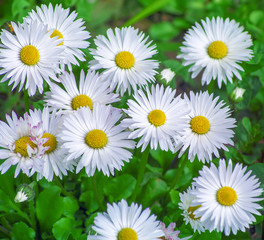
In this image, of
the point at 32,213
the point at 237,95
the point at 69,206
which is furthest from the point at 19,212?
the point at 237,95

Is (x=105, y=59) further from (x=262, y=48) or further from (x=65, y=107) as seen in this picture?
(x=262, y=48)

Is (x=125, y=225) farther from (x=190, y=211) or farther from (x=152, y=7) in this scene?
(x=152, y=7)

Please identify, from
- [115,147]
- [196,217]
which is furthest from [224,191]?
[115,147]

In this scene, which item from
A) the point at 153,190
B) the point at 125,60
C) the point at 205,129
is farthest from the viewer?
the point at 153,190

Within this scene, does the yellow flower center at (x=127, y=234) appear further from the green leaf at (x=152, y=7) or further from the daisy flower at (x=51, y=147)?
the green leaf at (x=152, y=7)

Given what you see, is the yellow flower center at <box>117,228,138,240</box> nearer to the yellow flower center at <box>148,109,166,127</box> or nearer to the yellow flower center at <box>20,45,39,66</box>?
the yellow flower center at <box>148,109,166,127</box>

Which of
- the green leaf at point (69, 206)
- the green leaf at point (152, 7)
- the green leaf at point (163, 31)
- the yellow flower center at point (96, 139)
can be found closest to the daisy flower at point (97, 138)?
the yellow flower center at point (96, 139)
